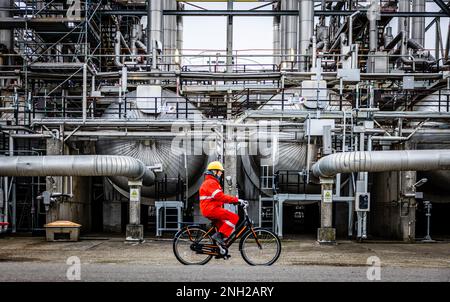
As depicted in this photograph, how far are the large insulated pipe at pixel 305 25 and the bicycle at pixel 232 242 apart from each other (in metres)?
24.2

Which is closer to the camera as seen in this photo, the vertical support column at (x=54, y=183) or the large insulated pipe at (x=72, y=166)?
the large insulated pipe at (x=72, y=166)

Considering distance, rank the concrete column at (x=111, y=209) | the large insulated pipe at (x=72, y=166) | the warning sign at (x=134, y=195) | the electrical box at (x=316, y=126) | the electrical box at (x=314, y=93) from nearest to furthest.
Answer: the large insulated pipe at (x=72, y=166) → the warning sign at (x=134, y=195) → the electrical box at (x=316, y=126) → the electrical box at (x=314, y=93) → the concrete column at (x=111, y=209)

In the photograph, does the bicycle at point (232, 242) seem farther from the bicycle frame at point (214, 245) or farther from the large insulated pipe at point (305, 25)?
the large insulated pipe at point (305, 25)

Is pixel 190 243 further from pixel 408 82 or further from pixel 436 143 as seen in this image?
pixel 408 82

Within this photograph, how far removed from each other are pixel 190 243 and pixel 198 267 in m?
0.47

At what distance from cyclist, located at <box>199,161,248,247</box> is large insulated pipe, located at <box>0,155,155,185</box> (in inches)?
395

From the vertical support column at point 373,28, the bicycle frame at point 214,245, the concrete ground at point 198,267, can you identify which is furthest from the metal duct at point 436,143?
the bicycle frame at point 214,245

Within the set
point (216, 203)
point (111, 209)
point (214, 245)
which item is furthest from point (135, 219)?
point (216, 203)

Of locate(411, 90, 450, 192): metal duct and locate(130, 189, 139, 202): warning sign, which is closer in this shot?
locate(130, 189, 139, 202): warning sign

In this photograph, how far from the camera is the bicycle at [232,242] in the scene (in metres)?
11.6

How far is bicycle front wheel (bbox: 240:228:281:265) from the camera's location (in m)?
11.6

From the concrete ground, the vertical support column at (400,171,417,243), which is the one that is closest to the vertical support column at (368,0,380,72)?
the vertical support column at (400,171,417,243)

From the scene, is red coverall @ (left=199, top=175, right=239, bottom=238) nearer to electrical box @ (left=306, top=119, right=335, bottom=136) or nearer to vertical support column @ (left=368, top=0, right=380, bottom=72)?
electrical box @ (left=306, top=119, right=335, bottom=136)
